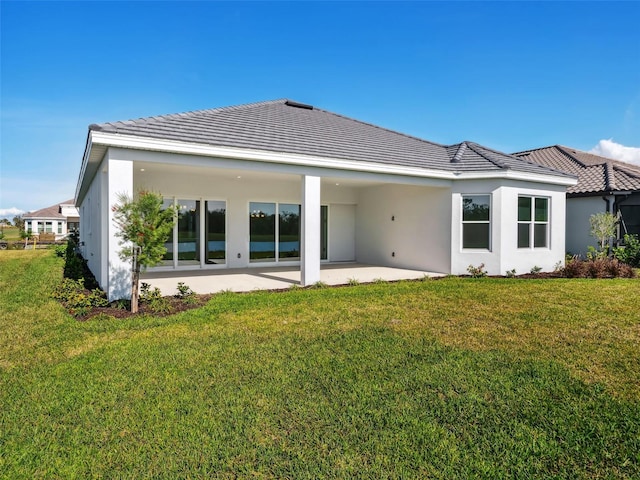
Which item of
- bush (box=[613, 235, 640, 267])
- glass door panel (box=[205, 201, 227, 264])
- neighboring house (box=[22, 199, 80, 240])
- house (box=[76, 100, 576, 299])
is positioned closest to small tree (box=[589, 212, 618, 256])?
bush (box=[613, 235, 640, 267])

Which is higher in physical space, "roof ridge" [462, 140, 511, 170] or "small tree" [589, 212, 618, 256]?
"roof ridge" [462, 140, 511, 170]

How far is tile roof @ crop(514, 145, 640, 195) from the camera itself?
55.5ft

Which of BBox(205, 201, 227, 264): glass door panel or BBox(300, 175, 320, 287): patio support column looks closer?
BBox(300, 175, 320, 287): patio support column

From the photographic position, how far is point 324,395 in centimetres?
396

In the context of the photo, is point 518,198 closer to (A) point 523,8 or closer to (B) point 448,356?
(A) point 523,8

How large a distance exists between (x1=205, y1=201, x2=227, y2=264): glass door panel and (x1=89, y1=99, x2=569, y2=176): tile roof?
3.76 metres

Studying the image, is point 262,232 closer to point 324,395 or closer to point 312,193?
point 312,193

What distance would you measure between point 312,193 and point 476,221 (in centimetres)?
633

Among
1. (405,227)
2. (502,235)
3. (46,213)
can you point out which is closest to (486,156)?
(502,235)

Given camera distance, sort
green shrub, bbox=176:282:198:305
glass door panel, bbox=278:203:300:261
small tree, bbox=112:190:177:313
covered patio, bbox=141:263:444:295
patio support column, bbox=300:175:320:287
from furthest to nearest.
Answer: glass door panel, bbox=278:203:300:261 < patio support column, bbox=300:175:320:287 < covered patio, bbox=141:263:444:295 < green shrub, bbox=176:282:198:305 < small tree, bbox=112:190:177:313

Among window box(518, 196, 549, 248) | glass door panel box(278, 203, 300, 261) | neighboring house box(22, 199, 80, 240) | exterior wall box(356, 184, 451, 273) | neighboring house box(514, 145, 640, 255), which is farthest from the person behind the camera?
neighboring house box(22, 199, 80, 240)

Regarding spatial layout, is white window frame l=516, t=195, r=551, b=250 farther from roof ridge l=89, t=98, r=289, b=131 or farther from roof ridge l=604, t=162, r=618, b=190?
roof ridge l=89, t=98, r=289, b=131

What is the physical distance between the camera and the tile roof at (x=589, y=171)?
16.9 meters

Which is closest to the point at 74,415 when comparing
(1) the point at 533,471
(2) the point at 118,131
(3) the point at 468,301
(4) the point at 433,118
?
(1) the point at 533,471
